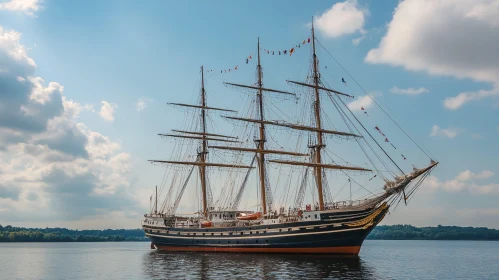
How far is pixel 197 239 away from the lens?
2697 inches

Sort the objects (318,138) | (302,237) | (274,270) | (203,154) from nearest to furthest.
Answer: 1. (274,270)
2. (302,237)
3. (318,138)
4. (203,154)

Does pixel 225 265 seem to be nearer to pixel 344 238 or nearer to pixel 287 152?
pixel 344 238

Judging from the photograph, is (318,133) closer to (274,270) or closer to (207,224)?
(207,224)

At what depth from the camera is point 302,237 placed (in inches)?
2137

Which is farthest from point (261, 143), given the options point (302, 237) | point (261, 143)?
point (302, 237)

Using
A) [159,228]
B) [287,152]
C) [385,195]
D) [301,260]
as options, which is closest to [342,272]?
[301,260]

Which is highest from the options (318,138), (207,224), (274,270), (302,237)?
(318,138)

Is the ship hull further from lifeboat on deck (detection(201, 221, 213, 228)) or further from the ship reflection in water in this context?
the ship reflection in water

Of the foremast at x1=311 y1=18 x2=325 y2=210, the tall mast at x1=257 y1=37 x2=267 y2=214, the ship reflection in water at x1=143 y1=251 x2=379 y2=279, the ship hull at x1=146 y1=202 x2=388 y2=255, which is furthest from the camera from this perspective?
the tall mast at x1=257 y1=37 x2=267 y2=214

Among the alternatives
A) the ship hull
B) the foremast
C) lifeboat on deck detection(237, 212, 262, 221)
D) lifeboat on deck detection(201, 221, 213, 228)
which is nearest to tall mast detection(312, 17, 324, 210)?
the foremast

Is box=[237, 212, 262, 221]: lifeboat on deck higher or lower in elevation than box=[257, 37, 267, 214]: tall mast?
lower

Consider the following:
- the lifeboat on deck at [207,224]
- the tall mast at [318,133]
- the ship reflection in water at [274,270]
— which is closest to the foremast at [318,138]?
the tall mast at [318,133]

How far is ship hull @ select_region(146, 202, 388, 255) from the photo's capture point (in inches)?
2055

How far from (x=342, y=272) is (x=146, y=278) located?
1627 cm
